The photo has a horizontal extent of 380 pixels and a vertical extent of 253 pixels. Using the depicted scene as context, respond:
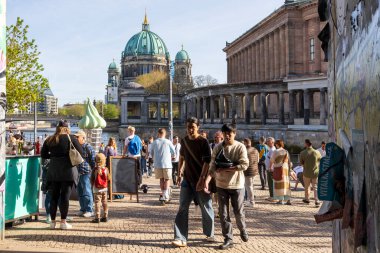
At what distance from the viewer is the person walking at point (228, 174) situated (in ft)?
27.3

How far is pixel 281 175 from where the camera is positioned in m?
14.1

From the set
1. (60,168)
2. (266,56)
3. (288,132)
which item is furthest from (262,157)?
(266,56)

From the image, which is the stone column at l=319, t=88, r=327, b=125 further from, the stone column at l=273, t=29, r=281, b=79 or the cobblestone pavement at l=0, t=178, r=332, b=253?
the cobblestone pavement at l=0, t=178, r=332, b=253

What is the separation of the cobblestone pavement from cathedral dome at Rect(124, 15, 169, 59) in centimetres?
16259

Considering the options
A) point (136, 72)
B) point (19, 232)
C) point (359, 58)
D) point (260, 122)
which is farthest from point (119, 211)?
point (136, 72)

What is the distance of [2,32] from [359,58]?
6.62 meters

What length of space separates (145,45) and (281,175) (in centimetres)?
16363

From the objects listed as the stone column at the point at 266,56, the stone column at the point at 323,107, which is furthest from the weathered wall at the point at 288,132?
the stone column at the point at 266,56

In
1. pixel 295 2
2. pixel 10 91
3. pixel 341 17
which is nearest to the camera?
pixel 341 17

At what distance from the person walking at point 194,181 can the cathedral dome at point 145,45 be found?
542ft

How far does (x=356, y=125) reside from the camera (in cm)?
348

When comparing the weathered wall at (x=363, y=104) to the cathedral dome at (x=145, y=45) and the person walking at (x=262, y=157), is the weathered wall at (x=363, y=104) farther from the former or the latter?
the cathedral dome at (x=145, y=45)

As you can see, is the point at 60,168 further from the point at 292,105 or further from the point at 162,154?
the point at 292,105

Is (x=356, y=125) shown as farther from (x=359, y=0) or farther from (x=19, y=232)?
(x=19, y=232)
